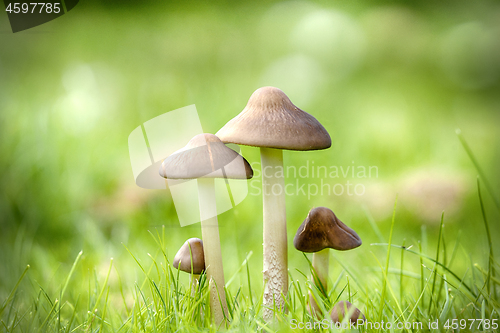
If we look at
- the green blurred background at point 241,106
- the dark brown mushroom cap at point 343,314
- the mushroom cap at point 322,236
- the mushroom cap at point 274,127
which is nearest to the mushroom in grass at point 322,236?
the mushroom cap at point 322,236

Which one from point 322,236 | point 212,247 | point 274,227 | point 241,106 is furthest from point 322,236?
point 241,106

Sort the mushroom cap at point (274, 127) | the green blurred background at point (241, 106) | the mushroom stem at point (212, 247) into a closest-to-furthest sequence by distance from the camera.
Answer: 1. the mushroom cap at point (274, 127)
2. the mushroom stem at point (212, 247)
3. the green blurred background at point (241, 106)

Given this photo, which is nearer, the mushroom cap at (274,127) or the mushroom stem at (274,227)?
the mushroom cap at (274,127)

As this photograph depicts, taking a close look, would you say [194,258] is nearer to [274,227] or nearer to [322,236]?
[274,227]

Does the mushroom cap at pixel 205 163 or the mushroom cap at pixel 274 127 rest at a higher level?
the mushroom cap at pixel 274 127

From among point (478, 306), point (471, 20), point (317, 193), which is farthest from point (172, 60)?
point (478, 306)

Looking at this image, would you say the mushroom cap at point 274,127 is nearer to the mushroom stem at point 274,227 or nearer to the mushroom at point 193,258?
the mushroom stem at point 274,227
